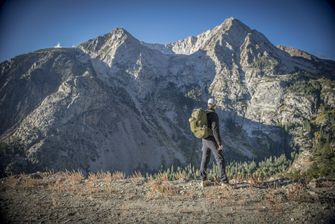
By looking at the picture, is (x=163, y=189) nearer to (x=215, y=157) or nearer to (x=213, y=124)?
(x=215, y=157)

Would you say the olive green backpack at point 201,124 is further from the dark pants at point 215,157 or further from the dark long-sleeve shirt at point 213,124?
the dark pants at point 215,157

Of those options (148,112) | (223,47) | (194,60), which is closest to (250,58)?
(223,47)

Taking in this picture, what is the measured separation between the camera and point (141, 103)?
15050 centimetres

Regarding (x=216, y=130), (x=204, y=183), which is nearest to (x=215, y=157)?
(x=216, y=130)

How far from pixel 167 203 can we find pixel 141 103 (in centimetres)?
14104

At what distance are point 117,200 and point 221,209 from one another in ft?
13.1

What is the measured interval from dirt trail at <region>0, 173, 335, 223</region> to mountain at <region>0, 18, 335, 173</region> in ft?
281

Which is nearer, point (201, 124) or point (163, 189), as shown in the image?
point (163, 189)

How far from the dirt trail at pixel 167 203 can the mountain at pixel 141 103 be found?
8567 cm

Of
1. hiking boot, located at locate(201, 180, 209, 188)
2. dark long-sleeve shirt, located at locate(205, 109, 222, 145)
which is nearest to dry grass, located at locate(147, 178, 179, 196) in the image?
hiking boot, located at locate(201, 180, 209, 188)

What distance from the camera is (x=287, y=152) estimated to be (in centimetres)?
14900

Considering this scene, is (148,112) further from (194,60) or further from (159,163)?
(194,60)

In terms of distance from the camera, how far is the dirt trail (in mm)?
8828

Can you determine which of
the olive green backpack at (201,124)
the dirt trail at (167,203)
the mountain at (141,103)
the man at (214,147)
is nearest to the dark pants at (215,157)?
the man at (214,147)
